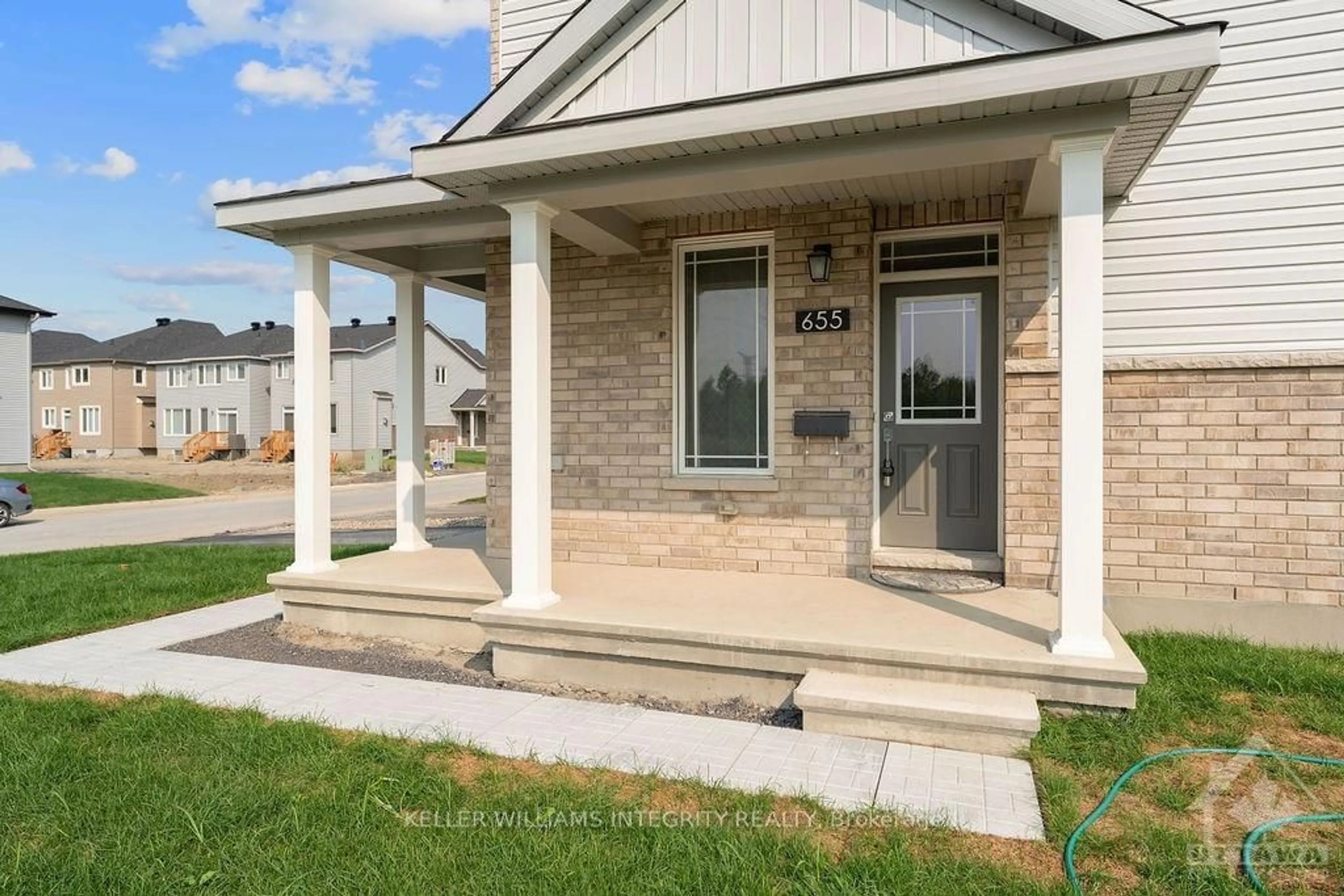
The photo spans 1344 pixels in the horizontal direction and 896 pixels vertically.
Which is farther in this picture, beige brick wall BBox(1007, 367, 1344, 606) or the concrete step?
beige brick wall BBox(1007, 367, 1344, 606)

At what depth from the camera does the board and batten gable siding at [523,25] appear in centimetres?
650

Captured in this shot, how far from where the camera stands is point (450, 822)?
2.87 m

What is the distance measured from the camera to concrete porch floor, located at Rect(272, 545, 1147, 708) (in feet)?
12.4

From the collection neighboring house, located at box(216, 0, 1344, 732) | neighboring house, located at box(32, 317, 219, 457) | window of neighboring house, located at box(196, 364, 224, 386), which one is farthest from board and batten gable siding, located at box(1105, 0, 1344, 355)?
neighboring house, located at box(32, 317, 219, 457)

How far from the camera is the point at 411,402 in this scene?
755cm

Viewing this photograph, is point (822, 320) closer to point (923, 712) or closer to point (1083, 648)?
point (1083, 648)

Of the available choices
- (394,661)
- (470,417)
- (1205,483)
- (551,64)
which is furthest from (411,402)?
(470,417)

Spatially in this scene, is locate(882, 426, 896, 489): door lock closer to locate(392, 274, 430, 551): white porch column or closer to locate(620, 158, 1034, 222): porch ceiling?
locate(620, 158, 1034, 222): porch ceiling

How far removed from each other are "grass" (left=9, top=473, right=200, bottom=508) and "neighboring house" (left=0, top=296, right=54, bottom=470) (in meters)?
3.65

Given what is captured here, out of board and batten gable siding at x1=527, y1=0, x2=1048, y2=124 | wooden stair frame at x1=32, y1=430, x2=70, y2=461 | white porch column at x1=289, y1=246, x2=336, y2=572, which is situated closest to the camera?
board and batten gable siding at x1=527, y1=0, x2=1048, y2=124

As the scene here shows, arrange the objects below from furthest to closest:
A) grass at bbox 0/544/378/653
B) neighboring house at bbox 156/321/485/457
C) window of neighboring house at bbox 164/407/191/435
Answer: window of neighboring house at bbox 164/407/191/435 < neighboring house at bbox 156/321/485/457 < grass at bbox 0/544/378/653

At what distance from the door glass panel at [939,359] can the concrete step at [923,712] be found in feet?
8.33

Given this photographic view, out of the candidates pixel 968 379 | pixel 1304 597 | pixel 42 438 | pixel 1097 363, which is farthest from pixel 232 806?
pixel 42 438

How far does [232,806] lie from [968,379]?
5144 mm
